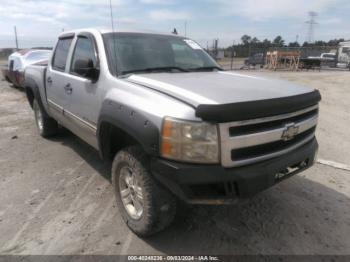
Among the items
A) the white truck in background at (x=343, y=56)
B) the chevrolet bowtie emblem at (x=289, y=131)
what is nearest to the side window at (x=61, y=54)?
the chevrolet bowtie emblem at (x=289, y=131)

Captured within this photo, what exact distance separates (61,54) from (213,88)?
2992 mm

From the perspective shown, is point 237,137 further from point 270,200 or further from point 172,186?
point 270,200

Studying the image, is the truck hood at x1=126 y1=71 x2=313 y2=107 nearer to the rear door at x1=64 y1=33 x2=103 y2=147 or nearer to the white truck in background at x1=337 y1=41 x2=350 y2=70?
the rear door at x1=64 y1=33 x2=103 y2=147

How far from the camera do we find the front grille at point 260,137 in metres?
2.35

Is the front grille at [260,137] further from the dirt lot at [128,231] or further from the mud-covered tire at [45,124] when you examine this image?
the mud-covered tire at [45,124]

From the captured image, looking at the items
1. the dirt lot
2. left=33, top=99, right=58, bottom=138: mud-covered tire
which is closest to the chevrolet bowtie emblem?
the dirt lot

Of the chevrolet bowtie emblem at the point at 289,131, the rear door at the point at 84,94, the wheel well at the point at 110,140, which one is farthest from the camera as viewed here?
the rear door at the point at 84,94

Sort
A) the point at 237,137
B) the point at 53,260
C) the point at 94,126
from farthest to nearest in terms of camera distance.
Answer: the point at 94,126 → the point at 53,260 → the point at 237,137

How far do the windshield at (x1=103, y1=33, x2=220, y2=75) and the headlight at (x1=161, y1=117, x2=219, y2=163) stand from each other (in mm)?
1234

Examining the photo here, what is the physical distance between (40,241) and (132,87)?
1.62 meters

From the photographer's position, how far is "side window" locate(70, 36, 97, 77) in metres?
3.41

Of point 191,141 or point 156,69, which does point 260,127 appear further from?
point 156,69

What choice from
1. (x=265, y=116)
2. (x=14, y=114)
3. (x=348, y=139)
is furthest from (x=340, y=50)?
(x=265, y=116)

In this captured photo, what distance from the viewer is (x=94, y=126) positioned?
355 centimetres
